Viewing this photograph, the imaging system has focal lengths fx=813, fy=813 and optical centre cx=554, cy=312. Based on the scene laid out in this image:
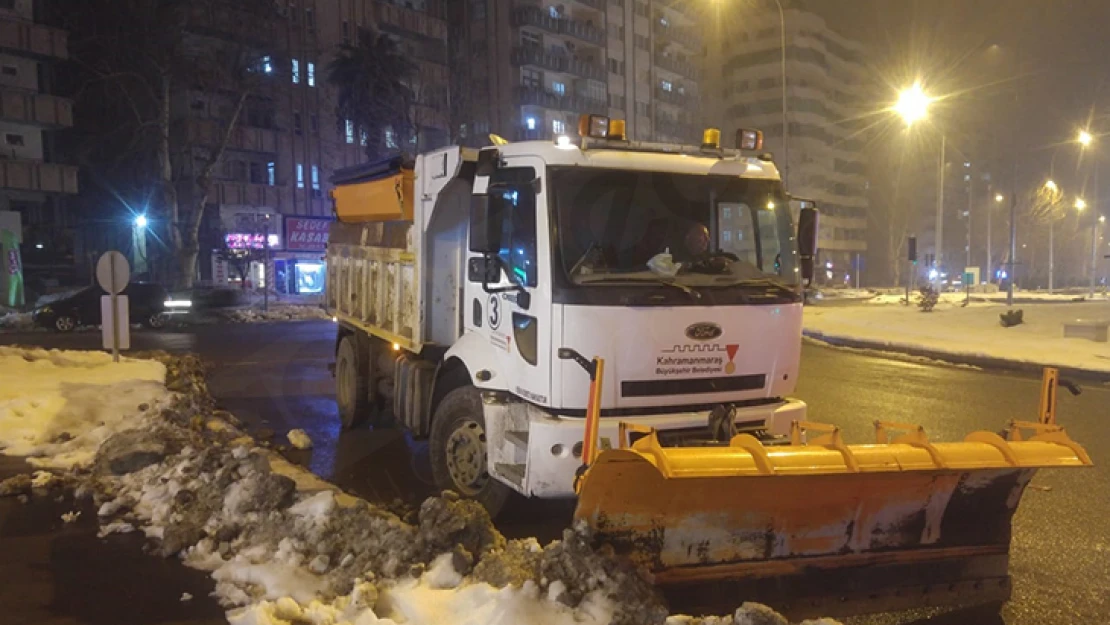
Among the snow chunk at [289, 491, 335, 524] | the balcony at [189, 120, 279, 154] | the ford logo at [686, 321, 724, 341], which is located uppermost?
the balcony at [189, 120, 279, 154]

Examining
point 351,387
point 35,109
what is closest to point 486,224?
point 351,387

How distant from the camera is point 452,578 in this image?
4.50 metres

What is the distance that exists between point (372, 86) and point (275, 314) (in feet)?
58.1

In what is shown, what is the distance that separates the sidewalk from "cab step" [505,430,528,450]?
46.6ft

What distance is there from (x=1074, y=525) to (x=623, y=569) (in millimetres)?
4026

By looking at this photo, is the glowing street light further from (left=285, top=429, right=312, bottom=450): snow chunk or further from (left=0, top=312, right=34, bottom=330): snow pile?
(left=0, top=312, right=34, bottom=330): snow pile

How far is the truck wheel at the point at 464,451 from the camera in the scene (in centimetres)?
604

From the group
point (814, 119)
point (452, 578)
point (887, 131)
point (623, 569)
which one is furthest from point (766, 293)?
point (887, 131)

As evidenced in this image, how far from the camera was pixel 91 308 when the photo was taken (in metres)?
25.3

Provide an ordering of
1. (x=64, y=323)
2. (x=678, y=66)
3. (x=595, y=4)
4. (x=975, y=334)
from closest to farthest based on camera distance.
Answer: (x=975, y=334)
(x=64, y=323)
(x=595, y=4)
(x=678, y=66)

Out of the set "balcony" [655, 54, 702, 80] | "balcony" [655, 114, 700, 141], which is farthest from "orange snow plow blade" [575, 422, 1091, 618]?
"balcony" [655, 54, 702, 80]

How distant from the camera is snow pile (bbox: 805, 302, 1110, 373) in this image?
58.6 feet

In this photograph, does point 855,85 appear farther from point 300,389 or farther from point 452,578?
point 452,578

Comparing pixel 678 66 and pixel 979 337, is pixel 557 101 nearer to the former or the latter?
pixel 678 66
